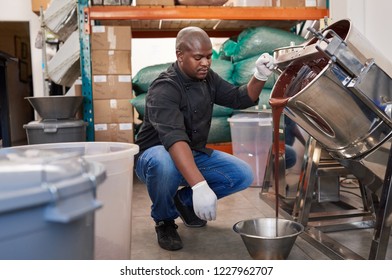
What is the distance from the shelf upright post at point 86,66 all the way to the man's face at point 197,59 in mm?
1355

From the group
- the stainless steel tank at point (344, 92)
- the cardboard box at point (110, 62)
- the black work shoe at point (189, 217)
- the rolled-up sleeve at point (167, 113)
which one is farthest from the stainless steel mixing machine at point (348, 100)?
the cardboard box at point (110, 62)

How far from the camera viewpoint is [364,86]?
1014 mm

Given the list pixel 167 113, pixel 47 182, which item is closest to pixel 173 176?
pixel 167 113

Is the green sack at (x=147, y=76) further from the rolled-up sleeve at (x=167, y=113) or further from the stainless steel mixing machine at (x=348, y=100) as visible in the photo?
the stainless steel mixing machine at (x=348, y=100)

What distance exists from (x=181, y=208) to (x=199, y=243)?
24 cm

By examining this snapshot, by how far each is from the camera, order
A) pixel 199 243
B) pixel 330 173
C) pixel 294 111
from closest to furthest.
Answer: pixel 294 111
pixel 199 243
pixel 330 173

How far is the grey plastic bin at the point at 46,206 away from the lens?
1.40 feet

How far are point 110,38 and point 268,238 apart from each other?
6.58 ft

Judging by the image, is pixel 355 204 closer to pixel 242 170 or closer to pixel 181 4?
pixel 242 170

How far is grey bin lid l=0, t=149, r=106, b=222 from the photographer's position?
42 cm

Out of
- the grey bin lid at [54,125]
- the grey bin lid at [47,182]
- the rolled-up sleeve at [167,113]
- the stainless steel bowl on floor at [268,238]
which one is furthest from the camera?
the grey bin lid at [54,125]

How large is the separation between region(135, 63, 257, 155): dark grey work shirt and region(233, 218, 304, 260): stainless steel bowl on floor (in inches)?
14.3

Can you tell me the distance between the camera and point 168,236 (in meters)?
1.52

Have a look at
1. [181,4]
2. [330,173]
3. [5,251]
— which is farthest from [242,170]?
[181,4]
